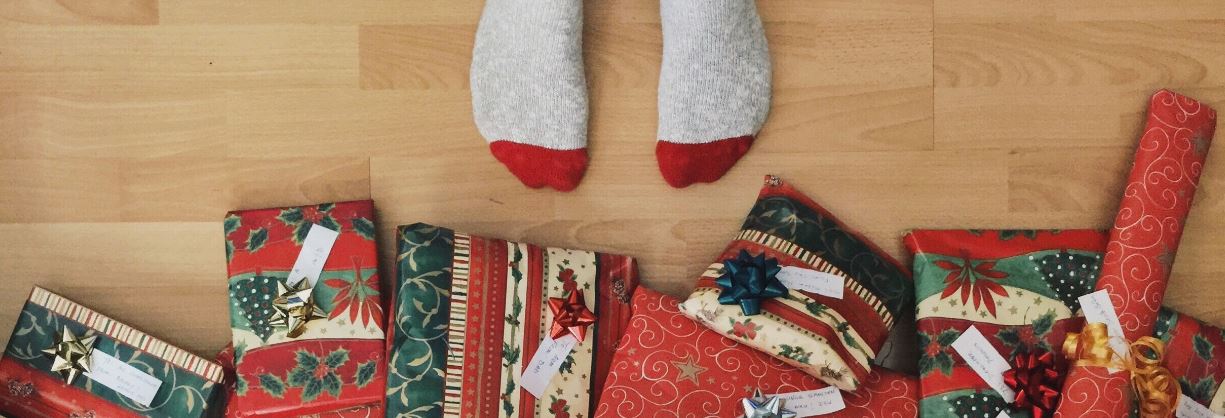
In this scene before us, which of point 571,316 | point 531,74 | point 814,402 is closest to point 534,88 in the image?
point 531,74

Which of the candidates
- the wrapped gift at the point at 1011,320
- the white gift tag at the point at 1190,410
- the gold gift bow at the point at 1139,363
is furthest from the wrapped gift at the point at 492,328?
the white gift tag at the point at 1190,410

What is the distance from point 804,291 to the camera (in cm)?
104

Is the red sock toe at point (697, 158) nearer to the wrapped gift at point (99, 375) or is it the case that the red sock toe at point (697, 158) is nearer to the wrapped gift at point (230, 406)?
the wrapped gift at point (230, 406)

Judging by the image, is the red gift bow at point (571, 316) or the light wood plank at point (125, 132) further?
the light wood plank at point (125, 132)

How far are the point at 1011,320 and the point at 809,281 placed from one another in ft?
0.89

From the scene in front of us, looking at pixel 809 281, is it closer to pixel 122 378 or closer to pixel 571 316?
pixel 571 316

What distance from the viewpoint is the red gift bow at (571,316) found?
1049mm

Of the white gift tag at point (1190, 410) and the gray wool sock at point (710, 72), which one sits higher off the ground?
the gray wool sock at point (710, 72)

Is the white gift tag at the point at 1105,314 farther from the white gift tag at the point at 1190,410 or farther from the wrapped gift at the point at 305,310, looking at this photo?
the wrapped gift at the point at 305,310

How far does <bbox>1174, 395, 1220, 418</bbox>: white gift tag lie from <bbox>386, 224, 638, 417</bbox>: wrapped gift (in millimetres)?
717

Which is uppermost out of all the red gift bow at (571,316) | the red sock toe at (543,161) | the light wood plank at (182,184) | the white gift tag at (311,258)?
the red sock toe at (543,161)

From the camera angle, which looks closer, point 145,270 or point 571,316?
point 571,316

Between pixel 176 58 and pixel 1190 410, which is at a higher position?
pixel 176 58

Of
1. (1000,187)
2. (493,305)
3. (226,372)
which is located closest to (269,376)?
(226,372)
